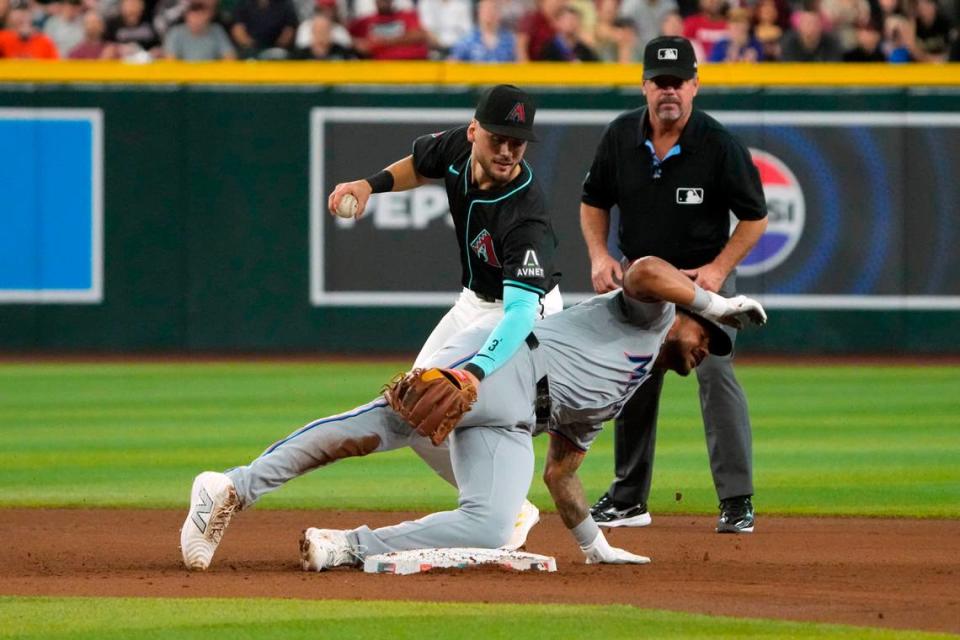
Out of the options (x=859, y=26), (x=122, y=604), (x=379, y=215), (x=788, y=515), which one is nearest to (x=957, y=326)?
(x=859, y=26)

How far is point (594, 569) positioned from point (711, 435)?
5.19ft

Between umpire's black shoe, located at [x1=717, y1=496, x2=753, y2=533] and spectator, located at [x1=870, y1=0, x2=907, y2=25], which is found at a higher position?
spectator, located at [x1=870, y1=0, x2=907, y2=25]

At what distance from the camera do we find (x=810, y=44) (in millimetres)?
16391

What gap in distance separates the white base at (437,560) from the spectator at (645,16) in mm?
11169

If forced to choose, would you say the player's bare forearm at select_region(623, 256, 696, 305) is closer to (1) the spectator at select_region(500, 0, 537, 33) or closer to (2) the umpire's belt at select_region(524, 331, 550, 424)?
(2) the umpire's belt at select_region(524, 331, 550, 424)

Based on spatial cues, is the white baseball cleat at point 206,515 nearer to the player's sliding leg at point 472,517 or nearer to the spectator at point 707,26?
the player's sliding leg at point 472,517

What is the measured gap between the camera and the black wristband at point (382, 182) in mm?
6910

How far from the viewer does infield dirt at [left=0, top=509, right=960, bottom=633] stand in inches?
217

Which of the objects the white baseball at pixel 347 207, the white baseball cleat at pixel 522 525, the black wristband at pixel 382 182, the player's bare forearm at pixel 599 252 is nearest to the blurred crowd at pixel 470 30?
the player's bare forearm at pixel 599 252

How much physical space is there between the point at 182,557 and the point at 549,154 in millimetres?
9706

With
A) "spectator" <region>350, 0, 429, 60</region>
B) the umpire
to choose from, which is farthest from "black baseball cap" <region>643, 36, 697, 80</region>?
"spectator" <region>350, 0, 429, 60</region>

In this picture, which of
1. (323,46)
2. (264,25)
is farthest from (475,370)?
(264,25)

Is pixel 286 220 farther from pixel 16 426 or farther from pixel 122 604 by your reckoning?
pixel 122 604

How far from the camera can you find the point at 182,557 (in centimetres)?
649
